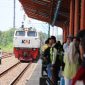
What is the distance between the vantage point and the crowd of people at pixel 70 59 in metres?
4.14

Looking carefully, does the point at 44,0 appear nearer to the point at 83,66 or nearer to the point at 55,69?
the point at 55,69

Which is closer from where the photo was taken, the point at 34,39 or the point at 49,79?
the point at 49,79

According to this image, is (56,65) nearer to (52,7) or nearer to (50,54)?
(50,54)

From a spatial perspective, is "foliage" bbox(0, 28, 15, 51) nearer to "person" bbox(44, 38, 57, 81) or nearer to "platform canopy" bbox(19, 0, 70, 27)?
"platform canopy" bbox(19, 0, 70, 27)

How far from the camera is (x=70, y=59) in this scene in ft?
26.2

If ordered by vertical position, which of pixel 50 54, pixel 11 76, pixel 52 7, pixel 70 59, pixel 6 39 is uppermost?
pixel 52 7

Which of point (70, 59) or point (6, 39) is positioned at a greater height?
point (70, 59)

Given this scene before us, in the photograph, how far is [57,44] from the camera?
453 inches

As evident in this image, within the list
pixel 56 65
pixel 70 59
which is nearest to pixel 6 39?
pixel 56 65

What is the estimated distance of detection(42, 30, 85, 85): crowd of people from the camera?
4143mm

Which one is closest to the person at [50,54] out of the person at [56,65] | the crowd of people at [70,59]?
the crowd of people at [70,59]

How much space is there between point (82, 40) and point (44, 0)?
614 inches

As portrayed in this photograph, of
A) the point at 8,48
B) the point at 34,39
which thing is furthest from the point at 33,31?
the point at 8,48

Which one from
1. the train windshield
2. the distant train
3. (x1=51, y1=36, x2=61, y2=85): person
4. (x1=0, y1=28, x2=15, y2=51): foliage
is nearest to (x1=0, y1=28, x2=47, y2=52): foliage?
(x1=0, y1=28, x2=15, y2=51): foliage
